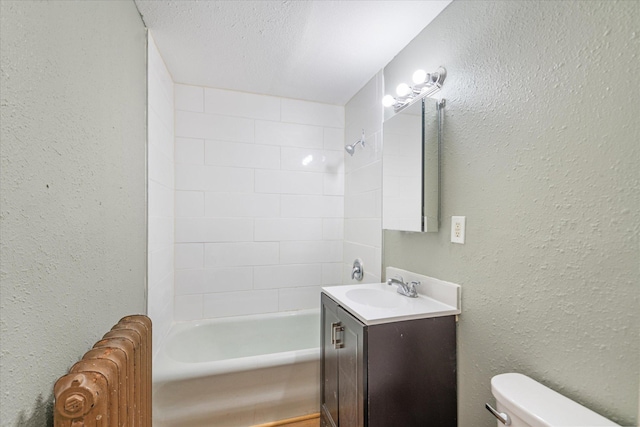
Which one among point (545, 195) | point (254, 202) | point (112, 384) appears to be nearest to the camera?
point (112, 384)

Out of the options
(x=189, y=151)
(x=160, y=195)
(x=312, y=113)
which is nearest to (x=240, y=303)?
(x=160, y=195)

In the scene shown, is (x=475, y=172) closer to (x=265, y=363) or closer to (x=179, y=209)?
(x=265, y=363)

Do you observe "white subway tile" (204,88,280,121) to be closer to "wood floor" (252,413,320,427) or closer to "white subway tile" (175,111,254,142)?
"white subway tile" (175,111,254,142)

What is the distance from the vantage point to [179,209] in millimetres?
2246

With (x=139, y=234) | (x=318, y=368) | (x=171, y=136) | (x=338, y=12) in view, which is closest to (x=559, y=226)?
(x=338, y=12)

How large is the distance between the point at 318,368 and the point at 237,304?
0.91m

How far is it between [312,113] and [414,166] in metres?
1.37

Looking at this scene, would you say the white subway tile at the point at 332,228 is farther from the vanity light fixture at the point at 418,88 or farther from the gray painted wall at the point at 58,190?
the gray painted wall at the point at 58,190

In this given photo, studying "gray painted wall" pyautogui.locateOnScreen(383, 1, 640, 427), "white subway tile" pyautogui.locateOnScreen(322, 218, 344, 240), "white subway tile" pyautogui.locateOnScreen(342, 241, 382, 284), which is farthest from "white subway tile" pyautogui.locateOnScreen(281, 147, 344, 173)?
"gray painted wall" pyautogui.locateOnScreen(383, 1, 640, 427)

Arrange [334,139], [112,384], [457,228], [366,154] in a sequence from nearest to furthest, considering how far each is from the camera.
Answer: [112,384] → [457,228] → [366,154] → [334,139]

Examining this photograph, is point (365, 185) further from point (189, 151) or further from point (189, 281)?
point (189, 281)

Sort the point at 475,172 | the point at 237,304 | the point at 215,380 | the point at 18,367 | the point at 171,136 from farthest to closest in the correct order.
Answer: the point at 237,304 < the point at 171,136 < the point at 215,380 < the point at 475,172 < the point at 18,367

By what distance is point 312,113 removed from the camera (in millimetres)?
2584

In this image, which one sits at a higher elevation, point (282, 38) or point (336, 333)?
point (282, 38)
